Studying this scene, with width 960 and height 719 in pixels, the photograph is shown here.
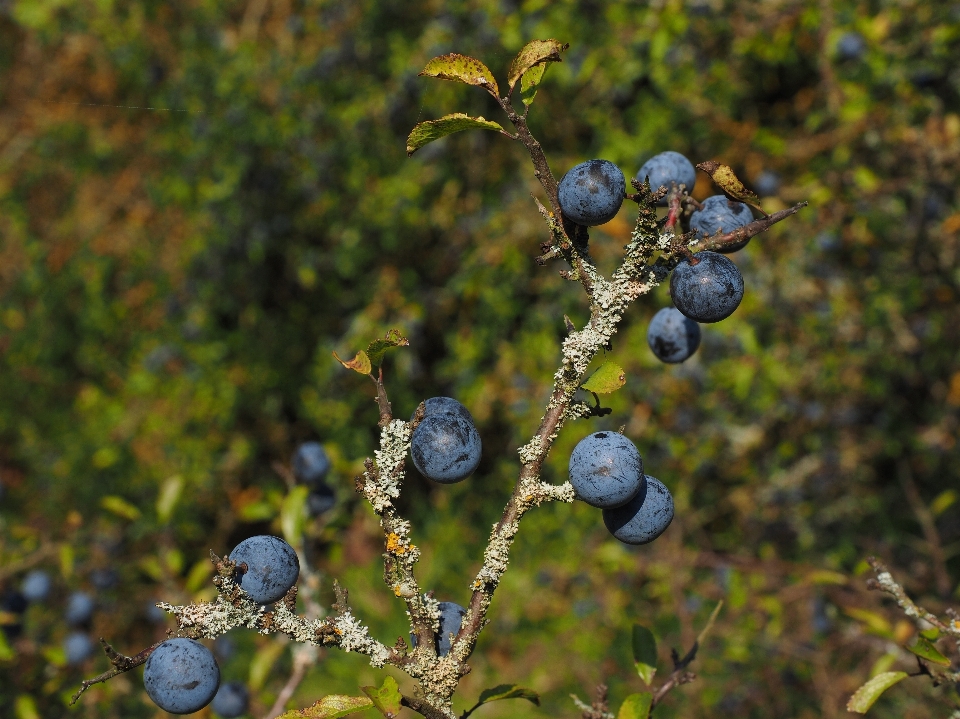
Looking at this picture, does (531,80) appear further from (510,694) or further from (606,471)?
(510,694)

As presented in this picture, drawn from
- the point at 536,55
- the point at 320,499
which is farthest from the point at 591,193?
the point at 320,499

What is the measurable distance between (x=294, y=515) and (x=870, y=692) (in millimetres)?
1251

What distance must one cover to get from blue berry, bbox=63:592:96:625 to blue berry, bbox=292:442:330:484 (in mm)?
1122

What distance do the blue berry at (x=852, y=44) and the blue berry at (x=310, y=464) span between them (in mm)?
2496

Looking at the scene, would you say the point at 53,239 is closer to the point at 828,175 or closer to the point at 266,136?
the point at 266,136

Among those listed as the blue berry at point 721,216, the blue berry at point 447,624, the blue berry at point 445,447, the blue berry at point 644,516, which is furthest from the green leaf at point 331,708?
the blue berry at point 721,216

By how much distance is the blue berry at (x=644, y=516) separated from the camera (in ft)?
3.39

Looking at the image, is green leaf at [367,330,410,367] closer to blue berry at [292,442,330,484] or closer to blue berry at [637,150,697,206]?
blue berry at [637,150,697,206]

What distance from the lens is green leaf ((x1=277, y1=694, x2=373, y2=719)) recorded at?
95cm

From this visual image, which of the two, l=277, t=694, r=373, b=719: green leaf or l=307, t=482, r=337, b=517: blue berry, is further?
l=307, t=482, r=337, b=517: blue berry

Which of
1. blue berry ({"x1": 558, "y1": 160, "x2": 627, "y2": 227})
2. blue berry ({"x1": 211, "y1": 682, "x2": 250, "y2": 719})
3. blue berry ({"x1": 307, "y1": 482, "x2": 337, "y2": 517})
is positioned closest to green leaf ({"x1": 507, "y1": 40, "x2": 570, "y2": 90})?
blue berry ({"x1": 558, "y1": 160, "x2": 627, "y2": 227})

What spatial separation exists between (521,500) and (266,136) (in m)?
2.73

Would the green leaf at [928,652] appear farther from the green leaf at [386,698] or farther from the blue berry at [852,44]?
the blue berry at [852,44]

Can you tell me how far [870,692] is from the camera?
1254mm
